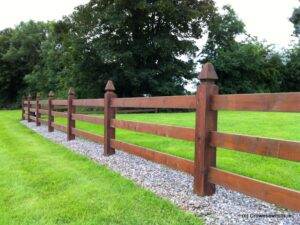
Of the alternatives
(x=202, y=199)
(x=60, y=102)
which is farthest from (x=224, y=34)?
(x=202, y=199)

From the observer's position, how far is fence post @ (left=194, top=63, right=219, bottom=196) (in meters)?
5.04

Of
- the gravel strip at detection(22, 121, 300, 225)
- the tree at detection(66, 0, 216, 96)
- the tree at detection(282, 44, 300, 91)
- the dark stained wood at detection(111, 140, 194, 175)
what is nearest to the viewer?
the gravel strip at detection(22, 121, 300, 225)

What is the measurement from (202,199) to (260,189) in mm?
914

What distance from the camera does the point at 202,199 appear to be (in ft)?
16.4

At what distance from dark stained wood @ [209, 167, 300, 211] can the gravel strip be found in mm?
211

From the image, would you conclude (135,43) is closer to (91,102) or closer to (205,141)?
(91,102)

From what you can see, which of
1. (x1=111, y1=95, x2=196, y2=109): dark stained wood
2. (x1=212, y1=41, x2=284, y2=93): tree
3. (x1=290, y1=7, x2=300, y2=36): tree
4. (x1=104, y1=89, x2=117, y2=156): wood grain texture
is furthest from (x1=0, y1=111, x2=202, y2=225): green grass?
(x1=290, y1=7, x2=300, y2=36): tree

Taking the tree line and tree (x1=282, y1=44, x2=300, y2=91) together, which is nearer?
the tree line

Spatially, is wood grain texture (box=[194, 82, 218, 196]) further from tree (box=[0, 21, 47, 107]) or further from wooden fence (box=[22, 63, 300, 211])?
tree (box=[0, 21, 47, 107])

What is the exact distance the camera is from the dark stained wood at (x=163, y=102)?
552 centimetres

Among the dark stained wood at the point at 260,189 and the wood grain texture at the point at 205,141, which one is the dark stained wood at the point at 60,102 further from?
the dark stained wood at the point at 260,189

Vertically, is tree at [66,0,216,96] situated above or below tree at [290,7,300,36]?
below

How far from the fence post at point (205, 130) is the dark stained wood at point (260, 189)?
94 mm

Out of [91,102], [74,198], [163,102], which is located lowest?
[74,198]
